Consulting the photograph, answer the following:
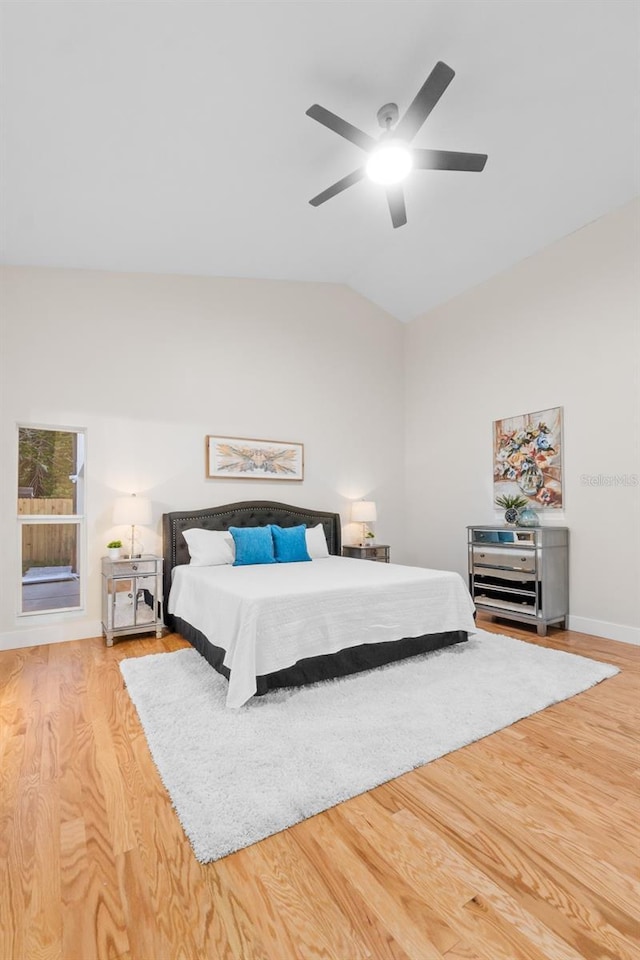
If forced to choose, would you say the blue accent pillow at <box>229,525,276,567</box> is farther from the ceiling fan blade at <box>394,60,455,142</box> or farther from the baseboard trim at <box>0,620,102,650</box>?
the ceiling fan blade at <box>394,60,455,142</box>

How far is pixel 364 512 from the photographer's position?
552 centimetres

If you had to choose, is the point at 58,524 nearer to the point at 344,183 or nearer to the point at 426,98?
the point at 344,183

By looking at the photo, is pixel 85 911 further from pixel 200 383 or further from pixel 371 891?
pixel 200 383

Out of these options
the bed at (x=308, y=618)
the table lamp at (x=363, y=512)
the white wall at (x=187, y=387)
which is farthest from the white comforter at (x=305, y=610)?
the table lamp at (x=363, y=512)

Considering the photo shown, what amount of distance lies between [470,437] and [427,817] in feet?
14.0

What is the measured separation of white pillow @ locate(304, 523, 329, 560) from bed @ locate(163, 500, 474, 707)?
2.19 feet

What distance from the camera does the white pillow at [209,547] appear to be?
4.31 m

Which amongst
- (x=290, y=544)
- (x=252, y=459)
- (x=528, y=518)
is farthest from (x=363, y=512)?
(x=528, y=518)

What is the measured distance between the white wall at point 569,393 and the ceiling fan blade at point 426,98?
2.49 metres

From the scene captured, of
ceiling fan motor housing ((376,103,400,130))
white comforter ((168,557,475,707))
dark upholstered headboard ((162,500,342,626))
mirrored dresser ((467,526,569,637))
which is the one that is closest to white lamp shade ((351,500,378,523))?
dark upholstered headboard ((162,500,342,626))

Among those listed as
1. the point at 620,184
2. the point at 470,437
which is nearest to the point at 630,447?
the point at 470,437

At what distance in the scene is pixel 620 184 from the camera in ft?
12.4

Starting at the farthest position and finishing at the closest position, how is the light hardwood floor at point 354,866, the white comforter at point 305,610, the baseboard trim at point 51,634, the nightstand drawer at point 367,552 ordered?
the nightstand drawer at point 367,552 → the baseboard trim at point 51,634 → the white comforter at point 305,610 → the light hardwood floor at point 354,866

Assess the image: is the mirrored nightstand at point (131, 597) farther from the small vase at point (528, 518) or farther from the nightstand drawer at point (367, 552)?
the small vase at point (528, 518)
